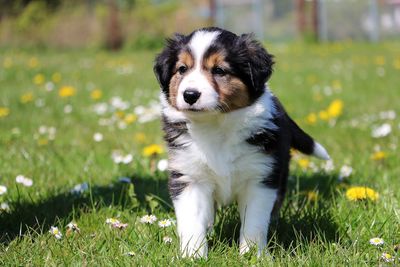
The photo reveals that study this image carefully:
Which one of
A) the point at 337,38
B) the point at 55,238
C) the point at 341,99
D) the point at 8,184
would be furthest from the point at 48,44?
the point at 55,238

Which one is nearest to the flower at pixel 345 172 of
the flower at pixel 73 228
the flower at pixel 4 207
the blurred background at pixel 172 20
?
the flower at pixel 73 228

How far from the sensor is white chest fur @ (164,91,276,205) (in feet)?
9.04

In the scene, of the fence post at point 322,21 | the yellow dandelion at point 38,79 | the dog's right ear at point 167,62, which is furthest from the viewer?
the fence post at point 322,21

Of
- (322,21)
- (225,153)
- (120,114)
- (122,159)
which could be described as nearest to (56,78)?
(120,114)

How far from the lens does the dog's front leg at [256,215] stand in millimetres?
2678

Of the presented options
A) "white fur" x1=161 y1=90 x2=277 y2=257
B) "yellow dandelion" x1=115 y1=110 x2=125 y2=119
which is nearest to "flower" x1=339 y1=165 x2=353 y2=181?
"white fur" x1=161 y1=90 x2=277 y2=257

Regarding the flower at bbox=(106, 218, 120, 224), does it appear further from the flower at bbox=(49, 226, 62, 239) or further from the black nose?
the black nose

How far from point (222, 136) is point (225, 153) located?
0.10 meters

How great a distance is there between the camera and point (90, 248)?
8.38 ft

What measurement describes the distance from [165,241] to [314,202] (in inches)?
44.1

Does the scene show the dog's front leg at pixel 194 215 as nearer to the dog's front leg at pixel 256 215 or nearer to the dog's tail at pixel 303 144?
the dog's front leg at pixel 256 215

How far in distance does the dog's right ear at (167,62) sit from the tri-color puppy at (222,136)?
0.01 m

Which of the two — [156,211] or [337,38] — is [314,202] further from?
[337,38]

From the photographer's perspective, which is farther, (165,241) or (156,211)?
(156,211)
